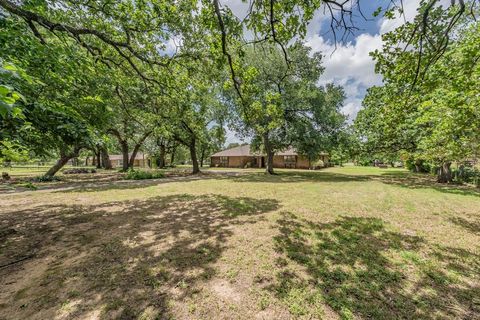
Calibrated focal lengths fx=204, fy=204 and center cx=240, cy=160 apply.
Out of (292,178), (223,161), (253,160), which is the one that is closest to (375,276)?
(292,178)

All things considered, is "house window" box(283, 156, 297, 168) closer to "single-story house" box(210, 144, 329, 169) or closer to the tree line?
"single-story house" box(210, 144, 329, 169)

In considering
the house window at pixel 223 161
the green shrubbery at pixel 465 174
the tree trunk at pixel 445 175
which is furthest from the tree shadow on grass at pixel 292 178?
the house window at pixel 223 161

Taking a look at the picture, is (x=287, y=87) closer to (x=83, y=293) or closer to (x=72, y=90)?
(x=72, y=90)

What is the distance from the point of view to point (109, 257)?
157 inches

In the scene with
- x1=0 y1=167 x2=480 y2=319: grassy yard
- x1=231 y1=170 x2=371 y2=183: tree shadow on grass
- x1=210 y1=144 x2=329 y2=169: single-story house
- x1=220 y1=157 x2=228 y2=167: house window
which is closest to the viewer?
x1=0 y1=167 x2=480 y2=319: grassy yard

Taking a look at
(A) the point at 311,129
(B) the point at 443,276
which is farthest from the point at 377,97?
(B) the point at 443,276

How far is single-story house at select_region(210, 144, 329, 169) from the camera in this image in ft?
123

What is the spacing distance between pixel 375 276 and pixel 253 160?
38.3 metres

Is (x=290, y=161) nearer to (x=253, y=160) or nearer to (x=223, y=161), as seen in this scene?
(x=253, y=160)

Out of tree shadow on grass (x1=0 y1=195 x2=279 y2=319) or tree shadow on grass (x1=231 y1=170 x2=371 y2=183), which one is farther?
tree shadow on grass (x1=231 y1=170 x2=371 y2=183)

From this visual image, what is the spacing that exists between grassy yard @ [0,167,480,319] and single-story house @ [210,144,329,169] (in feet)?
99.8

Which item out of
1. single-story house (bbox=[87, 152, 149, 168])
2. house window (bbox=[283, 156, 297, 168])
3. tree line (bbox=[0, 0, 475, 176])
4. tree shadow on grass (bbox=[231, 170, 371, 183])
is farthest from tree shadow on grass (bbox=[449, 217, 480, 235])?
single-story house (bbox=[87, 152, 149, 168])

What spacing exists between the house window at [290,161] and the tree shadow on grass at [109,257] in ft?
104

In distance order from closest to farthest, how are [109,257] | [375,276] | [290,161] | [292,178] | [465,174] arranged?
[375,276] < [109,257] < [465,174] < [292,178] < [290,161]
